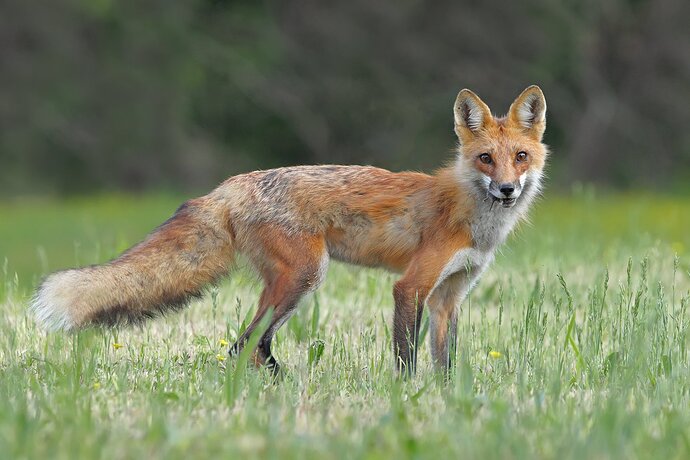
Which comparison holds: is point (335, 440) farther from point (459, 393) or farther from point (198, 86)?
point (198, 86)

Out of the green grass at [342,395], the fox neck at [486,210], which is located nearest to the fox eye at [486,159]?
the fox neck at [486,210]

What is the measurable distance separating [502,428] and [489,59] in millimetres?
29648

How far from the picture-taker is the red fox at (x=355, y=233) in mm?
6719

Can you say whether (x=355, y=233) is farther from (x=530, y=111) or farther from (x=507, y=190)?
(x=530, y=111)

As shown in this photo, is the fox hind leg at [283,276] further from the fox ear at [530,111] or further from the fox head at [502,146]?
the fox ear at [530,111]

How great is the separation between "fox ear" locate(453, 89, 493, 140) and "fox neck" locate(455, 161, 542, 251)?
10.3 inches

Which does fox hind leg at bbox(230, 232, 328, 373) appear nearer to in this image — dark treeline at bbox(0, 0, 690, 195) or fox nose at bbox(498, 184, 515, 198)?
fox nose at bbox(498, 184, 515, 198)

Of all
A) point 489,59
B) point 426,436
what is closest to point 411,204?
point 426,436

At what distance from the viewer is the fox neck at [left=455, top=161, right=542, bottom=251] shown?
7074 mm

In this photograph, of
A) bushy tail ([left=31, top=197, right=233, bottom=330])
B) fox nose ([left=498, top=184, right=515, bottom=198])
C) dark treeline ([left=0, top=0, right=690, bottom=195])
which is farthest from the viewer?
dark treeline ([left=0, top=0, right=690, bottom=195])

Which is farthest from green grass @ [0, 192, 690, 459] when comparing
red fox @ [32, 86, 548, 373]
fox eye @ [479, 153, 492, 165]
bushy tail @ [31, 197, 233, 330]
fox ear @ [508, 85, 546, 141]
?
fox ear @ [508, 85, 546, 141]

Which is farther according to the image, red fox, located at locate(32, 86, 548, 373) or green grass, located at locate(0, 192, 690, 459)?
red fox, located at locate(32, 86, 548, 373)

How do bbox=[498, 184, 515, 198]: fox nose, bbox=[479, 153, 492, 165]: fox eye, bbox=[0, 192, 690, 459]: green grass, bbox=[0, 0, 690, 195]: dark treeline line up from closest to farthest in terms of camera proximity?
bbox=[0, 192, 690, 459]: green grass → bbox=[498, 184, 515, 198]: fox nose → bbox=[479, 153, 492, 165]: fox eye → bbox=[0, 0, 690, 195]: dark treeline

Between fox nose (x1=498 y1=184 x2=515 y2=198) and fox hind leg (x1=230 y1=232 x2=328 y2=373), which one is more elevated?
fox nose (x1=498 y1=184 x2=515 y2=198)
